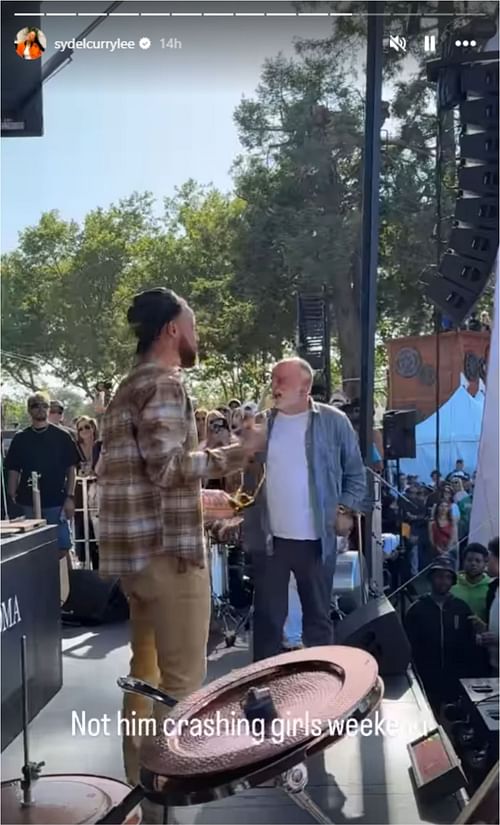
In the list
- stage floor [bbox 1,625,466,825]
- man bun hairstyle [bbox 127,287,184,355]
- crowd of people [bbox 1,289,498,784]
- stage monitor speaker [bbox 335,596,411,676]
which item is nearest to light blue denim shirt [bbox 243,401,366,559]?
crowd of people [bbox 1,289,498,784]

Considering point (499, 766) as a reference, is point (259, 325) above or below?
above

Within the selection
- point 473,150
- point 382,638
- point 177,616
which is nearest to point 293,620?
point 382,638

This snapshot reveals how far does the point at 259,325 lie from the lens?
475 centimetres

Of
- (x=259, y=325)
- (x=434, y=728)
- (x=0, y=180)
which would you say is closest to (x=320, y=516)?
(x=434, y=728)

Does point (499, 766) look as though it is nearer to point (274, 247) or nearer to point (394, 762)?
point (394, 762)

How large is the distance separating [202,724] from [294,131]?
14.5 feet

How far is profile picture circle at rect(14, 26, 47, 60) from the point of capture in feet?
7.43

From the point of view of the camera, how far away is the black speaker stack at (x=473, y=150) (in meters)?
2.76

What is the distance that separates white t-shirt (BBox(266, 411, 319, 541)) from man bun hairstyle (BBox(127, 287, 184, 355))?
0.85 metres

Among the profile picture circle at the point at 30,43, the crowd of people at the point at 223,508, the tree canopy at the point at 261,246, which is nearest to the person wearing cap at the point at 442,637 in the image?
the crowd of people at the point at 223,508

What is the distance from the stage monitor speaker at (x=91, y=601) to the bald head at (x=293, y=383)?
3.81 ft

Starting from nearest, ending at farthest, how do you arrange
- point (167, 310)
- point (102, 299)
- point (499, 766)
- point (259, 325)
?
1. point (499, 766)
2. point (167, 310)
3. point (102, 299)
4. point (259, 325)

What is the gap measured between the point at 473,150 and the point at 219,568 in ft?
7.37

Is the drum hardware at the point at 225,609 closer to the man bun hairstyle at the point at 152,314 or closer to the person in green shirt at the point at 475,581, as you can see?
the person in green shirt at the point at 475,581
